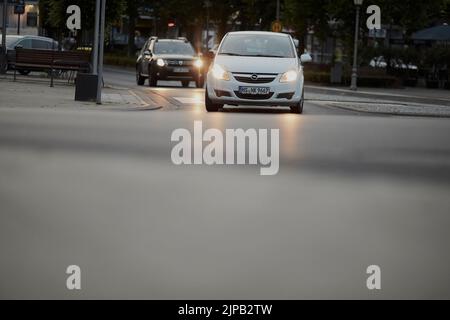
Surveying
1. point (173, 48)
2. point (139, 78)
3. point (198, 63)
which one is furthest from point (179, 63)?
point (139, 78)

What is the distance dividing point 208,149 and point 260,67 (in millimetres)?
10590

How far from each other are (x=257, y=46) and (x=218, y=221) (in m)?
18.9

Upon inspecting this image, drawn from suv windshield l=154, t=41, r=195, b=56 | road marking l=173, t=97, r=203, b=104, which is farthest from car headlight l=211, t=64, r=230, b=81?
suv windshield l=154, t=41, r=195, b=56

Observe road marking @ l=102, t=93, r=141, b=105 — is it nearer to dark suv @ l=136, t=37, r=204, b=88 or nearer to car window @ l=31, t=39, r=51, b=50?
dark suv @ l=136, t=37, r=204, b=88

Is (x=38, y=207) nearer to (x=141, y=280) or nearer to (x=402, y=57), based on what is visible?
(x=141, y=280)

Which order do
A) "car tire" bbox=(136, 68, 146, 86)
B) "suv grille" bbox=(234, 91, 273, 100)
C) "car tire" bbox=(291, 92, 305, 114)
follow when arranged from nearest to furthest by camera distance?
"suv grille" bbox=(234, 91, 273, 100) → "car tire" bbox=(291, 92, 305, 114) → "car tire" bbox=(136, 68, 146, 86)

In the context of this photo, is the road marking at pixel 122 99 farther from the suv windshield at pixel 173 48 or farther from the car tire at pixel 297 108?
the suv windshield at pixel 173 48

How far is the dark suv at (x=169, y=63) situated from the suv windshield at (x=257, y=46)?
1503cm

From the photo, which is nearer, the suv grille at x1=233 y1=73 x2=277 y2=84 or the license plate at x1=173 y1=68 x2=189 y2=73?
the suv grille at x1=233 y1=73 x2=277 y2=84

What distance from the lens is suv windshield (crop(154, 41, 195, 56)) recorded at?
143 feet

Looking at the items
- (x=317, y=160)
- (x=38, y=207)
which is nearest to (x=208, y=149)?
(x=317, y=160)

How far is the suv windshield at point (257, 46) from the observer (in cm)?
2635

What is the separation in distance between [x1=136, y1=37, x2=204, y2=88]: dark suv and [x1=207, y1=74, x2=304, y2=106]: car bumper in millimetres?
16868

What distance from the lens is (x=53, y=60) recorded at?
123ft
